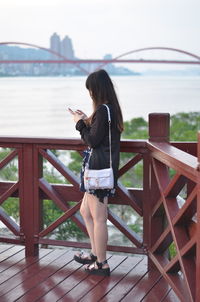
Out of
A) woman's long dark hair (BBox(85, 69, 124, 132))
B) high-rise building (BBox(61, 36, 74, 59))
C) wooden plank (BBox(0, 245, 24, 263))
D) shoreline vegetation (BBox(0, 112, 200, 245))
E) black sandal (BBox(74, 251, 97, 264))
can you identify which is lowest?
shoreline vegetation (BBox(0, 112, 200, 245))

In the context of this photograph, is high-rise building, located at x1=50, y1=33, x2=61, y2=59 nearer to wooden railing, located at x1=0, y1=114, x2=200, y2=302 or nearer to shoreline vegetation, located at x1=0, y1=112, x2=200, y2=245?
shoreline vegetation, located at x1=0, y1=112, x2=200, y2=245

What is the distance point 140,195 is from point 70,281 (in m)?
0.65

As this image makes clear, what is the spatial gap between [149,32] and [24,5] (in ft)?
21.1

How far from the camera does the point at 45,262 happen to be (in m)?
3.25

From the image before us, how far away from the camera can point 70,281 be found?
2.94 m

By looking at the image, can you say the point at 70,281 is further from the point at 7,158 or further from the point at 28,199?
the point at 7,158

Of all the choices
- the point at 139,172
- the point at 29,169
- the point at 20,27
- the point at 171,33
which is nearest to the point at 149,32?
the point at 171,33

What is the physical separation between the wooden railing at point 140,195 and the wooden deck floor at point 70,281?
0.33 feet

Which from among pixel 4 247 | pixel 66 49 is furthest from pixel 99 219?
pixel 66 49

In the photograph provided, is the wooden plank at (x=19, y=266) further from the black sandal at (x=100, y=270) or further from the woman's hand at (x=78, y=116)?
the woman's hand at (x=78, y=116)

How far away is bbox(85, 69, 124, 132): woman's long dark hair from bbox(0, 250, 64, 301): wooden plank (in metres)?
1.00

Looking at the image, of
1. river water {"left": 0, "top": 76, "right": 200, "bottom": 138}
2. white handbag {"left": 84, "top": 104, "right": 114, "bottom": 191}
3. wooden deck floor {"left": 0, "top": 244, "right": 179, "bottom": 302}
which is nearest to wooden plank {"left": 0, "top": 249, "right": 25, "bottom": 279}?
wooden deck floor {"left": 0, "top": 244, "right": 179, "bottom": 302}

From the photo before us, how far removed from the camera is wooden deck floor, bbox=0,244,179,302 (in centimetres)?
271

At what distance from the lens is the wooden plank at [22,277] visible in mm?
2740
